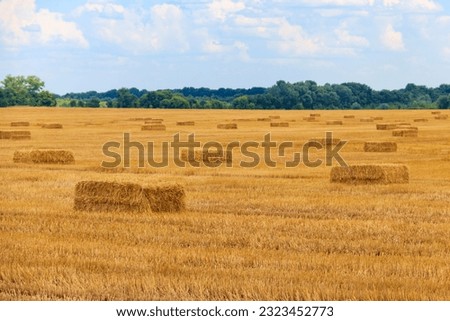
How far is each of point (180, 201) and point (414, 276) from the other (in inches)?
259

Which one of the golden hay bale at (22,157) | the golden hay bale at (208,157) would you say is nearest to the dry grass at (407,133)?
the golden hay bale at (208,157)

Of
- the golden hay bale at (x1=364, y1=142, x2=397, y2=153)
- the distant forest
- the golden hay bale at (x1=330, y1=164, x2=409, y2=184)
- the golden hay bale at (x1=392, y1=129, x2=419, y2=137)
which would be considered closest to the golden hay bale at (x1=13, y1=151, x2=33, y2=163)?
the golden hay bale at (x1=330, y1=164, x2=409, y2=184)

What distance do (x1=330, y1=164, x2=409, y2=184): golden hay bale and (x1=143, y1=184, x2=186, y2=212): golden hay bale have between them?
6241 millimetres

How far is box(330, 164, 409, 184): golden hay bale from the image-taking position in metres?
22.4

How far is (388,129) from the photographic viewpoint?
52.2 m

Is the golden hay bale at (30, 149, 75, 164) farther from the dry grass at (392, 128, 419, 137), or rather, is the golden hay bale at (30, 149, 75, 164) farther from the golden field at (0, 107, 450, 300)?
the dry grass at (392, 128, 419, 137)

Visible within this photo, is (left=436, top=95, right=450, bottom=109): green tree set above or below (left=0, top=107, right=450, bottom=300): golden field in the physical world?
below

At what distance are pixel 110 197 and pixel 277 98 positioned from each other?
9899 centimetres

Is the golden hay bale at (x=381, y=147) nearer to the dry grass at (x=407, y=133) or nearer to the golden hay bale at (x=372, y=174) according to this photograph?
the dry grass at (x=407, y=133)

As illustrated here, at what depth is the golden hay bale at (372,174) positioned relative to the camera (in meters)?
22.4

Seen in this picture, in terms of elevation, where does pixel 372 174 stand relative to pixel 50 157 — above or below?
above

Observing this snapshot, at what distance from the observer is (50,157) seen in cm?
2916

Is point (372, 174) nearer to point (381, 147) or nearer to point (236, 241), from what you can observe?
point (236, 241)

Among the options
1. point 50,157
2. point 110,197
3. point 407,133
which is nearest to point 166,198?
point 110,197
